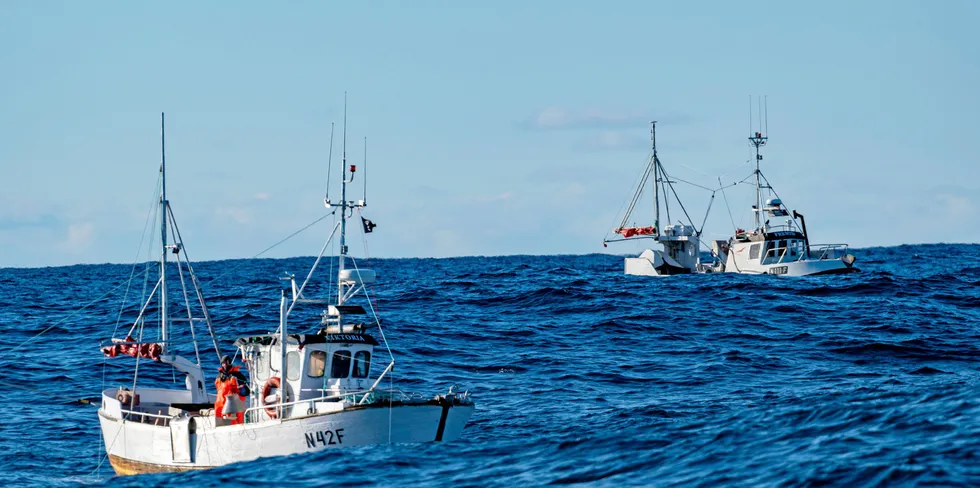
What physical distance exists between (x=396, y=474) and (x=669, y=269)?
76679 mm

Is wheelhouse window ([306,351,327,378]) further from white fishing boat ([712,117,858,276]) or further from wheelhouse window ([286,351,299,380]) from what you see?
white fishing boat ([712,117,858,276])

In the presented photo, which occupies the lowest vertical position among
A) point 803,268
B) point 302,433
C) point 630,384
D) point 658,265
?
point 630,384

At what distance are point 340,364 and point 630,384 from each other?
13.3 m

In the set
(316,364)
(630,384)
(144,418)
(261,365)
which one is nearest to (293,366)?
(316,364)

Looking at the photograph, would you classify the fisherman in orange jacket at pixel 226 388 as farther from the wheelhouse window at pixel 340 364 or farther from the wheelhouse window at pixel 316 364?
the wheelhouse window at pixel 340 364

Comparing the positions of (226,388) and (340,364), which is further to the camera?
(340,364)

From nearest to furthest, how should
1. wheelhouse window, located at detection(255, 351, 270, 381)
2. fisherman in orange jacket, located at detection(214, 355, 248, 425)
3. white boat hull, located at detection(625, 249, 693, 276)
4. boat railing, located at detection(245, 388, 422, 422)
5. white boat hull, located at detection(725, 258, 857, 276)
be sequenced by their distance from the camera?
boat railing, located at detection(245, 388, 422, 422), fisherman in orange jacket, located at detection(214, 355, 248, 425), wheelhouse window, located at detection(255, 351, 270, 381), white boat hull, located at detection(725, 258, 857, 276), white boat hull, located at detection(625, 249, 693, 276)

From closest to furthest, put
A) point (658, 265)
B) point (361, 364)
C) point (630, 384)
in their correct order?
1. point (361, 364)
2. point (630, 384)
3. point (658, 265)

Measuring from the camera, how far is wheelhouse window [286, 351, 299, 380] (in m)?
27.4

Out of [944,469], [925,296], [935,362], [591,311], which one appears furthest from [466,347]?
[925,296]

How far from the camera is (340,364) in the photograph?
27625mm

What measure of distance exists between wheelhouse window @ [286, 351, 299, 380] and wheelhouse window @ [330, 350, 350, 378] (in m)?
0.90

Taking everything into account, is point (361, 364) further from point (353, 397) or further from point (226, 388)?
point (226, 388)

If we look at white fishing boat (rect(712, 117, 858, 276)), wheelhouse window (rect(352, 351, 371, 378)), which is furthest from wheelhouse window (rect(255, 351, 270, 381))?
white fishing boat (rect(712, 117, 858, 276))
